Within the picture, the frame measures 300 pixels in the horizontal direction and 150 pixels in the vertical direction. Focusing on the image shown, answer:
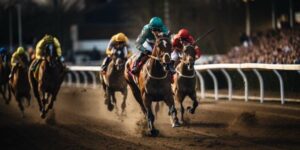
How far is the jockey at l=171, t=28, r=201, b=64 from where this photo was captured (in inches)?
475

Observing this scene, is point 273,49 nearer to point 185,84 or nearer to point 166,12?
point 185,84

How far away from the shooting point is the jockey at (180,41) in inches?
475

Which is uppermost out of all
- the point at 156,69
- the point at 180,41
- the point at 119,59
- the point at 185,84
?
the point at 180,41

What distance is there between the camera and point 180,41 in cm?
1242

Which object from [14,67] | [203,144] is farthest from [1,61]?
[203,144]

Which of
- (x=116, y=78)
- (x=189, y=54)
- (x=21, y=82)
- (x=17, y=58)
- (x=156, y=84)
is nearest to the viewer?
(x=156, y=84)

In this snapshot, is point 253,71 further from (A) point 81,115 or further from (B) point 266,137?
(B) point 266,137

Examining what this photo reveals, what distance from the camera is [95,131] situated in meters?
11.4

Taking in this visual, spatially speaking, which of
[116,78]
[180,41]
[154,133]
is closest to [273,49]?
[116,78]

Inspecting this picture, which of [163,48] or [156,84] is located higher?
[163,48]

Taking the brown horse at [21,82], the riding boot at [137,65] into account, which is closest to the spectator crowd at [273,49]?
the riding boot at [137,65]

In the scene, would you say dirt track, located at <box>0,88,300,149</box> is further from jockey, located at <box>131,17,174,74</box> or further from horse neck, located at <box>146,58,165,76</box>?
jockey, located at <box>131,17,174,74</box>

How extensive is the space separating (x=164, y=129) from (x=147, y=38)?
141 centimetres

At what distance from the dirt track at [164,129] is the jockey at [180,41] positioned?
1105 millimetres
